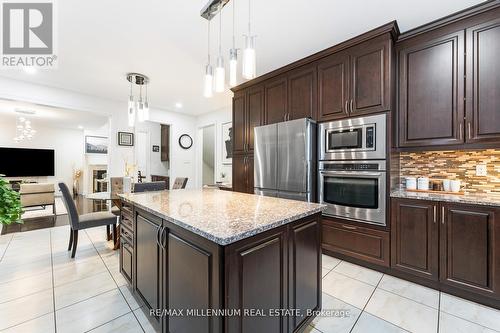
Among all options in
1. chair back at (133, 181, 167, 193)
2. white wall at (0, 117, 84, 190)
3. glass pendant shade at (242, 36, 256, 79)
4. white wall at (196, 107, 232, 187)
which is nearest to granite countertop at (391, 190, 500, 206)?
glass pendant shade at (242, 36, 256, 79)

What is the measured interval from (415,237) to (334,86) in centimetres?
187

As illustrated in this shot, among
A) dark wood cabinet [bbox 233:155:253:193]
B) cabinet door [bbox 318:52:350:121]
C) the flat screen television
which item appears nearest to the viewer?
cabinet door [bbox 318:52:350:121]

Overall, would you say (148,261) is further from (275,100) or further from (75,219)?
(275,100)

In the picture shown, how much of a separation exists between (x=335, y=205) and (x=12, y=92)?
5.41m

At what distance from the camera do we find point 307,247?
146 centimetres

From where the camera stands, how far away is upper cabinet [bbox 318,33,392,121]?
2305 millimetres

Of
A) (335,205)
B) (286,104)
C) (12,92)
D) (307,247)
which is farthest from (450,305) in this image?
(12,92)

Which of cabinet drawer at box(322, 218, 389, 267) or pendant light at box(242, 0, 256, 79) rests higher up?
pendant light at box(242, 0, 256, 79)

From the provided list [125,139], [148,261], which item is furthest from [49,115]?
[148,261]

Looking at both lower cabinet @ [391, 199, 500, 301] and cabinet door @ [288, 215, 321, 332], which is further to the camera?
lower cabinet @ [391, 199, 500, 301]

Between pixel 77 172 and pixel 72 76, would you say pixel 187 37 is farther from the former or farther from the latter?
pixel 77 172

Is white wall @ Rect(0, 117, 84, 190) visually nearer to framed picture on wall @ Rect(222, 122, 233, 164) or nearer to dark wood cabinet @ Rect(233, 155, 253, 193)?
framed picture on wall @ Rect(222, 122, 233, 164)

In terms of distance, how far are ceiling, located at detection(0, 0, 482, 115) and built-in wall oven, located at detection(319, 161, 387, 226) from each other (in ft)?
4.81

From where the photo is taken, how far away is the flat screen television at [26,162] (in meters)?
7.34
